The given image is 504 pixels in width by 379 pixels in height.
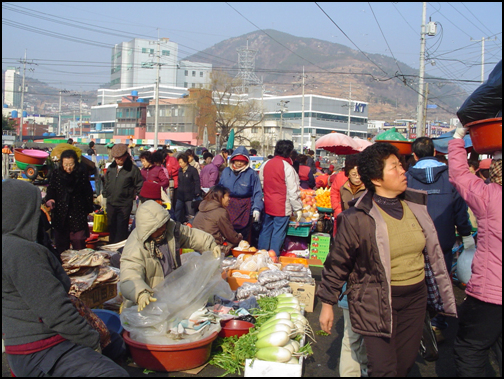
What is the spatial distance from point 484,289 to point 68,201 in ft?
18.1

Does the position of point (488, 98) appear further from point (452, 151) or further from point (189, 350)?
point (189, 350)

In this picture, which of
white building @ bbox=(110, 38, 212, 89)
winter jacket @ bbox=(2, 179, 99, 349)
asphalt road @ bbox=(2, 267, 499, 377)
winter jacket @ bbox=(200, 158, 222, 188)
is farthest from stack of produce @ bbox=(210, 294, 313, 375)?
white building @ bbox=(110, 38, 212, 89)

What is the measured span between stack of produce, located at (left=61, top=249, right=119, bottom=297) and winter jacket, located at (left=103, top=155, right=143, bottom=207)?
85.4 inches

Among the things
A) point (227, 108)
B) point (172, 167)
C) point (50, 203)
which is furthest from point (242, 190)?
point (227, 108)

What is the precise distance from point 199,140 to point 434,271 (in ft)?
259

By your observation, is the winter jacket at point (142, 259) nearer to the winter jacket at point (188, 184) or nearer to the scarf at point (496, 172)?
the scarf at point (496, 172)

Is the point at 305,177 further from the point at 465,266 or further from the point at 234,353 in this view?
the point at 234,353

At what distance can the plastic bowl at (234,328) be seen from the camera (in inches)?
173

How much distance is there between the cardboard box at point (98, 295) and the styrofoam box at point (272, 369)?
2172 mm

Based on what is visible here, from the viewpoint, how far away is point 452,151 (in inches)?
133

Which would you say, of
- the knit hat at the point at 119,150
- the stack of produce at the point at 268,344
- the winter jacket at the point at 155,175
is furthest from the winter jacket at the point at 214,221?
the winter jacket at the point at 155,175

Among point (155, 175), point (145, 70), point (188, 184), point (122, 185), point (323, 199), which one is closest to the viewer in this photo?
point (122, 185)

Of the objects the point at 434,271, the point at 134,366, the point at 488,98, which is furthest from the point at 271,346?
the point at 488,98

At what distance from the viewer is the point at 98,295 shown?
5125 mm
